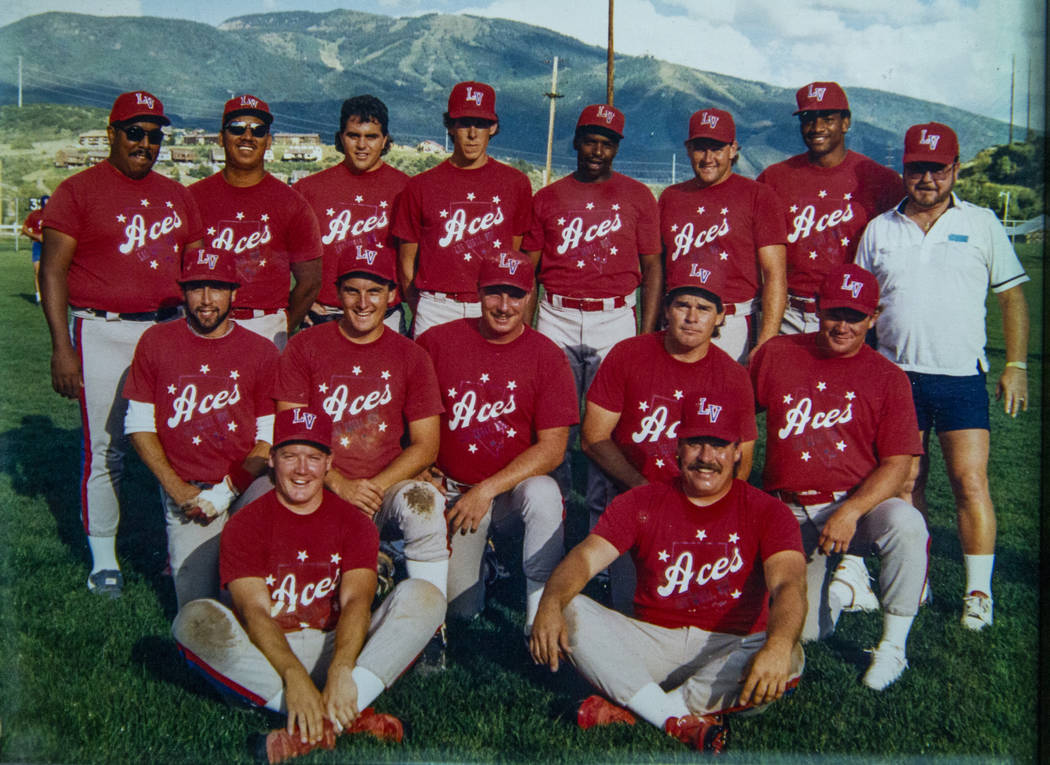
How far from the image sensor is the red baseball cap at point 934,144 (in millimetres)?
4875

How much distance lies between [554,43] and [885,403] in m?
32.6

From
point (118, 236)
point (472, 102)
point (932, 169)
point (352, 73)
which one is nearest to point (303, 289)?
point (118, 236)

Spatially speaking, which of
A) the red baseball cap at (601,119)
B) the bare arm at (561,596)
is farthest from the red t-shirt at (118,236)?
the bare arm at (561,596)

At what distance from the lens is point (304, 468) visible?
3.84 m

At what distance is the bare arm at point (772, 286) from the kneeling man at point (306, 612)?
264 centimetres

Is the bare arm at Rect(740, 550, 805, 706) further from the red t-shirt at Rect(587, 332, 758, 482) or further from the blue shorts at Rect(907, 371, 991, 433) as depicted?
the blue shorts at Rect(907, 371, 991, 433)

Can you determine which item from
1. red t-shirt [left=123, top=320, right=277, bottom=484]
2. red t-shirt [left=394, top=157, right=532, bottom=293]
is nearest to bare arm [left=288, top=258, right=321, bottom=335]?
red t-shirt [left=394, top=157, right=532, bottom=293]

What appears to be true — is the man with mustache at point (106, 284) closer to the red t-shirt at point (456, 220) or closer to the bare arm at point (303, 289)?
the bare arm at point (303, 289)

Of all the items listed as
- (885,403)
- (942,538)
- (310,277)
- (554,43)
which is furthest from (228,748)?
(554,43)

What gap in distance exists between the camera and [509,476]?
182 inches

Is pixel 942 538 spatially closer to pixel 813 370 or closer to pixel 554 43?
pixel 813 370

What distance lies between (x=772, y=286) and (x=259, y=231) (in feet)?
9.91

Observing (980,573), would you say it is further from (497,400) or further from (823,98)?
(823,98)

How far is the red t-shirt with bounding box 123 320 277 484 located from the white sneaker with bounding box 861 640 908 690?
3054 mm
